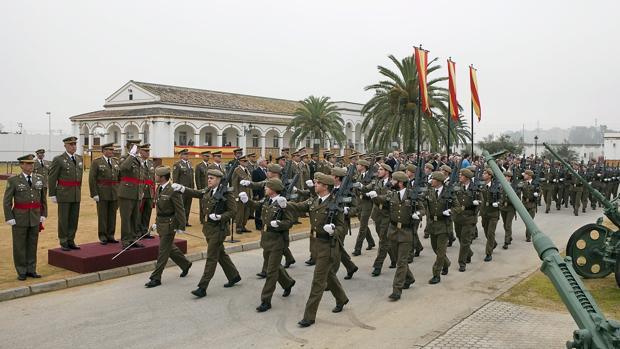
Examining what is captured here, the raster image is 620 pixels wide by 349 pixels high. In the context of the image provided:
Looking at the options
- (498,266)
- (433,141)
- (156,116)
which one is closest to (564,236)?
(498,266)

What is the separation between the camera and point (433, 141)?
2955cm

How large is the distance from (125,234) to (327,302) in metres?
4.46

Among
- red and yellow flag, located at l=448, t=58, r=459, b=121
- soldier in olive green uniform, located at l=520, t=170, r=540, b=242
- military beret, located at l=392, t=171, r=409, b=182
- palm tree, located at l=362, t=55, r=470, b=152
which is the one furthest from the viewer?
palm tree, located at l=362, t=55, r=470, b=152

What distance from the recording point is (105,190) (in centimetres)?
1020

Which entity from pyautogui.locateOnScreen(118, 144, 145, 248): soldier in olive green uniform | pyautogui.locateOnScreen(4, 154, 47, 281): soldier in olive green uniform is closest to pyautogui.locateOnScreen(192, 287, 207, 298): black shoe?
pyautogui.locateOnScreen(118, 144, 145, 248): soldier in olive green uniform

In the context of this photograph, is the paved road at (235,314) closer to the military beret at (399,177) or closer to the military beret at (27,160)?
the military beret at (399,177)

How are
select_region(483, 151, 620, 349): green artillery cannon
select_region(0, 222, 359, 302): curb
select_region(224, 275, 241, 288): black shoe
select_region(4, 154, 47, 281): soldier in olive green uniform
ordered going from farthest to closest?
select_region(224, 275, 241, 288): black shoe < select_region(4, 154, 47, 281): soldier in olive green uniform < select_region(0, 222, 359, 302): curb < select_region(483, 151, 620, 349): green artillery cannon

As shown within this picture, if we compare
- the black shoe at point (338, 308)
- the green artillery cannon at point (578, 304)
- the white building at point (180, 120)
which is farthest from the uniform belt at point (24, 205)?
the white building at point (180, 120)

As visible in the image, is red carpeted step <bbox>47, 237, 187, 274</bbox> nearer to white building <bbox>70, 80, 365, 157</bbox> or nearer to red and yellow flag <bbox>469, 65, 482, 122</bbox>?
red and yellow flag <bbox>469, 65, 482, 122</bbox>

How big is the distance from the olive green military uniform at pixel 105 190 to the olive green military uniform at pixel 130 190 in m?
0.17

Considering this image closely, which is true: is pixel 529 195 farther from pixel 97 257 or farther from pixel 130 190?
pixel 97 257

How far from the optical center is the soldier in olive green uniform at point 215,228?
7.93 metres

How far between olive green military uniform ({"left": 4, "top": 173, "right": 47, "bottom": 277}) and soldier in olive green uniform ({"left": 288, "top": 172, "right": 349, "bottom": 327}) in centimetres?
477

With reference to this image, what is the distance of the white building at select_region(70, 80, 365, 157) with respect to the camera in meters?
39.9
